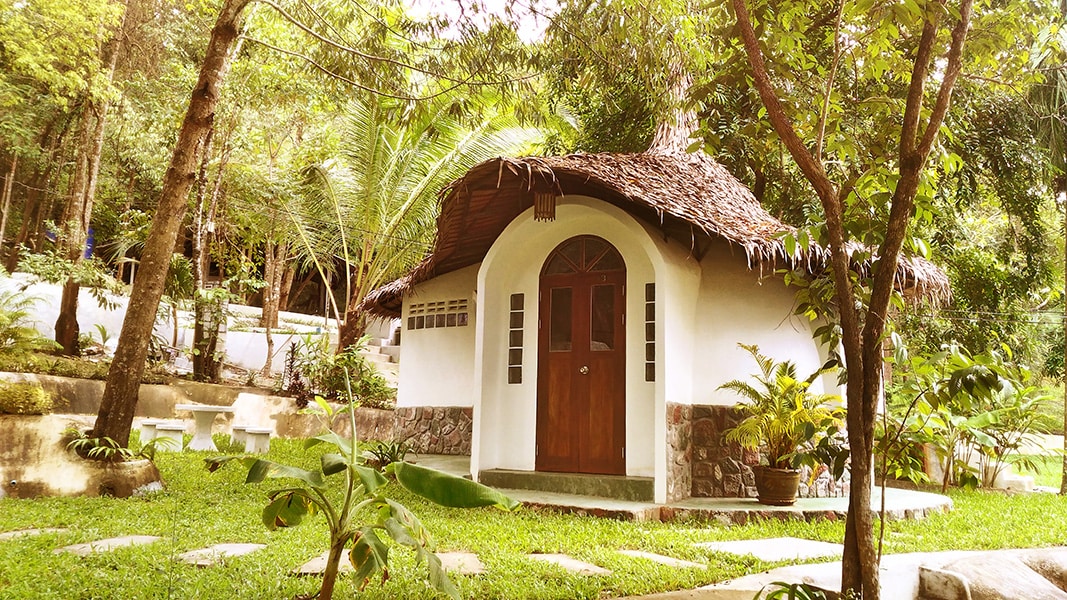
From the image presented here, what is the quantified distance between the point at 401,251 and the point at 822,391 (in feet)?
27.0

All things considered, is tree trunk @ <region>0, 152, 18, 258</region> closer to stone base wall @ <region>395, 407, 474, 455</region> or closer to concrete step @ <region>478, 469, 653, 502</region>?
stone base wall @ <region>395, 407, 474, 455</region>

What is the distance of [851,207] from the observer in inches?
135

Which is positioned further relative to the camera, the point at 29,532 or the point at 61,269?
the point at 61,269

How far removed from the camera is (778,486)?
685 centimetres

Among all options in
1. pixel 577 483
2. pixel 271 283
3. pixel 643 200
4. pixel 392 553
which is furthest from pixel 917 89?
pixel 271 283

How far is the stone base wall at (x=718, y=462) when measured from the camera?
735 cm

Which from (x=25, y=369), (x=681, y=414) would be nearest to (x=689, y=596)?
(x=681, y=414)

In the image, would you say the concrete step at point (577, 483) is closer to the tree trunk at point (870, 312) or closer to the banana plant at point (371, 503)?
the tree trunk at point (870, 312)

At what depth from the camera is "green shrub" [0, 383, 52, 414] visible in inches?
254

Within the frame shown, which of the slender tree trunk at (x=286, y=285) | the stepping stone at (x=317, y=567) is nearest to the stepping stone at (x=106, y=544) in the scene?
the stepping stone at (x=317, y=567)

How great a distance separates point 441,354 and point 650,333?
368 centimetres

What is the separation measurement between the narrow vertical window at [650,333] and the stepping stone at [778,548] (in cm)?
233

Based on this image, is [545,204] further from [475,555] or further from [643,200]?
[475,555]

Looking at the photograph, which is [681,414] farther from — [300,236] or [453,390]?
[300,236]
